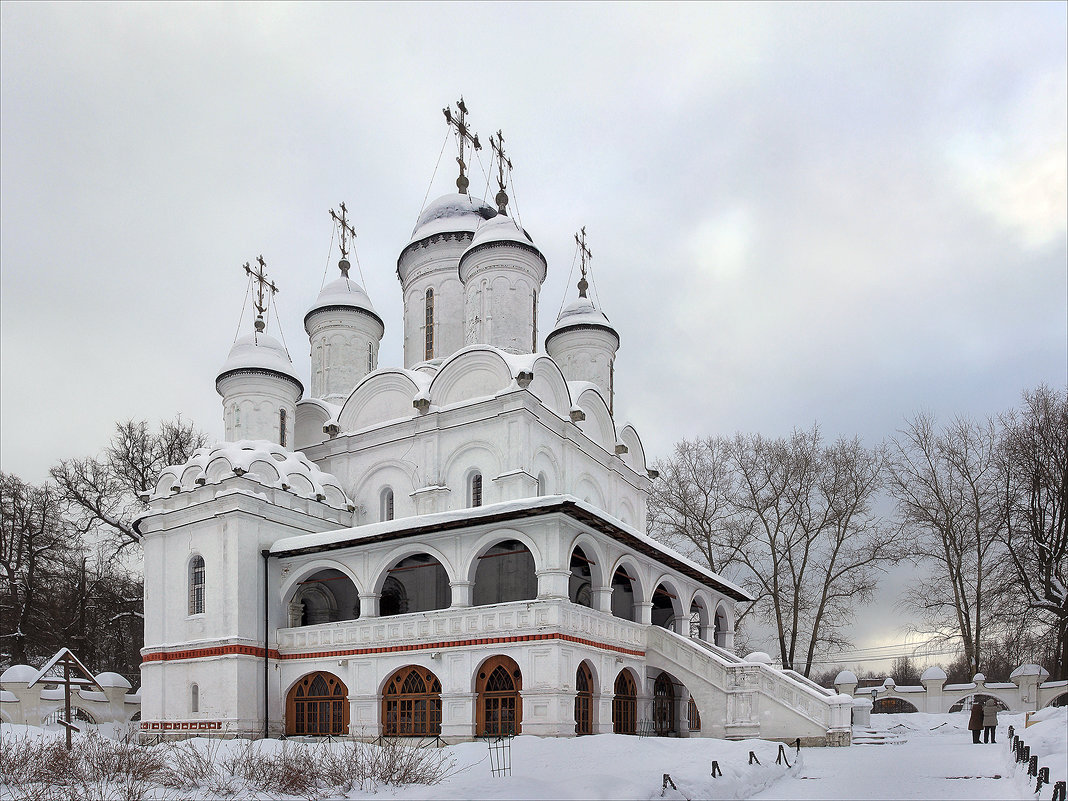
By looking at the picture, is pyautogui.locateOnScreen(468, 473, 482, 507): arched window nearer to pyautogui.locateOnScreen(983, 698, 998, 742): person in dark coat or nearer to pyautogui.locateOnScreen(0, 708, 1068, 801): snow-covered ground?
pyautogui.locateOnScreen(0, 708, 1068, 801): snow-covered ground

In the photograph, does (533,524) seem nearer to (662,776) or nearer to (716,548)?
(662,776)

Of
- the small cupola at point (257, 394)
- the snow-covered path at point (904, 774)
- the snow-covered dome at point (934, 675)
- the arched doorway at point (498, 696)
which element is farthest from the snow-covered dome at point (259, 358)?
the snow-covered dome at point (934, 675)

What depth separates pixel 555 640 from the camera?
1714 centimetres

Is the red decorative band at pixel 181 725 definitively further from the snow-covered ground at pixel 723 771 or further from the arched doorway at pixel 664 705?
the arched doorway at pixel 664 705

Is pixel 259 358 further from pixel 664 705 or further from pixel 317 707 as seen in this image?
pixel 664 705

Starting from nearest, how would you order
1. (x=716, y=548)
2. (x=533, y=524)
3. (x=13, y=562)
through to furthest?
(x=533, y=524), (x=13, y=562), (x=716, y=548)

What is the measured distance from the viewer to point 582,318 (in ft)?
95.0

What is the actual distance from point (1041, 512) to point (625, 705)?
49.5 ft

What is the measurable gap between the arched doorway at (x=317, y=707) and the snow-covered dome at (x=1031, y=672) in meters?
20.8

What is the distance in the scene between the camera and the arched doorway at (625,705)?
1956 cm

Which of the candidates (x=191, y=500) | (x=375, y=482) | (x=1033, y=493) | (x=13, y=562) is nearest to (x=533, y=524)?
(x=375, y=482)

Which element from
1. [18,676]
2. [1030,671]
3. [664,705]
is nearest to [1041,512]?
[1030,671]

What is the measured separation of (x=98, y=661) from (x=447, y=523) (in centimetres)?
2239

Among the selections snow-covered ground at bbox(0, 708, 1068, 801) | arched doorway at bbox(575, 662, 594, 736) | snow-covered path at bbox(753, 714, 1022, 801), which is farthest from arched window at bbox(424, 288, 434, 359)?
snow-covered path at bbox(753, 714, 1022, 801)
